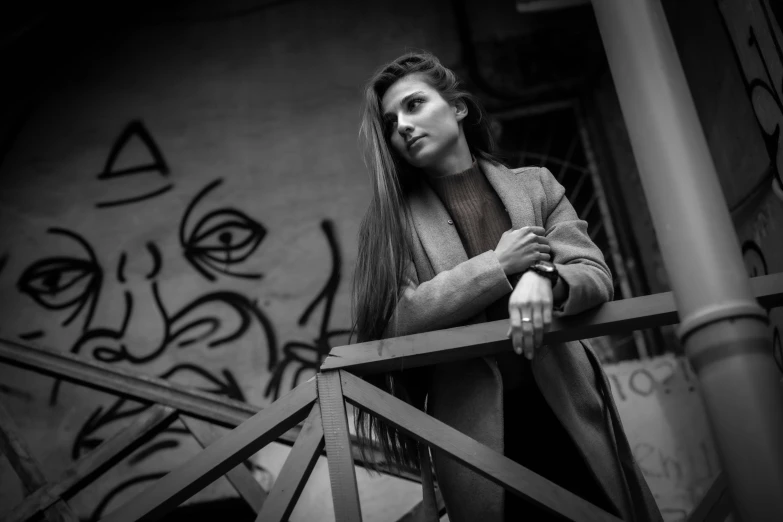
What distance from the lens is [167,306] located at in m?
5.36

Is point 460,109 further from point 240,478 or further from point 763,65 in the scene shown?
point 240,478

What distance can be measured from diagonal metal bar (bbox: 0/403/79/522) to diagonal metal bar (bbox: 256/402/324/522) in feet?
5.57

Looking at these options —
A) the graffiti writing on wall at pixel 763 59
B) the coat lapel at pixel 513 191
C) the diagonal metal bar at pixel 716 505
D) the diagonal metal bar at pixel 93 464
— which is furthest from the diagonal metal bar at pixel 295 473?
the graffiti writing on wall at pixel 763 59

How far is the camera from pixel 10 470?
5004 millimetres

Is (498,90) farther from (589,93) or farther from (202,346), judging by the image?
(202,346)

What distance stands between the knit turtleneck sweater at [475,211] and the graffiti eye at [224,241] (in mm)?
2857

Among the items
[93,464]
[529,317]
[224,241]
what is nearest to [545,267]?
[529,317]

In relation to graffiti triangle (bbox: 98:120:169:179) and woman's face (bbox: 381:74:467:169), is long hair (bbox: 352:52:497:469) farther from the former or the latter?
graffiti triangle (bbox: 98:120:169:179)

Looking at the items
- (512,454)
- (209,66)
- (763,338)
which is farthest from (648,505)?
(209,66)

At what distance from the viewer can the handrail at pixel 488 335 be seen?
2.36 metres

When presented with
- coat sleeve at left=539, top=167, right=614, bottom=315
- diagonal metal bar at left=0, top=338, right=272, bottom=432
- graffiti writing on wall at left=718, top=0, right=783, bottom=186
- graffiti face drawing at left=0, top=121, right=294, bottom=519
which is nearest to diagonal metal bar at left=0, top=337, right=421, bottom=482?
diagonal metal bar at left=0, top=338, right=272, bottom=432

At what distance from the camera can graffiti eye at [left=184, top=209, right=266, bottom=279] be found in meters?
5.48

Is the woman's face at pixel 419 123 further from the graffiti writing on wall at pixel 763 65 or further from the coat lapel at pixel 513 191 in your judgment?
the graffiti writing on wall at pixel 763 65

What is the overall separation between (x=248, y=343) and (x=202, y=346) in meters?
0.28
